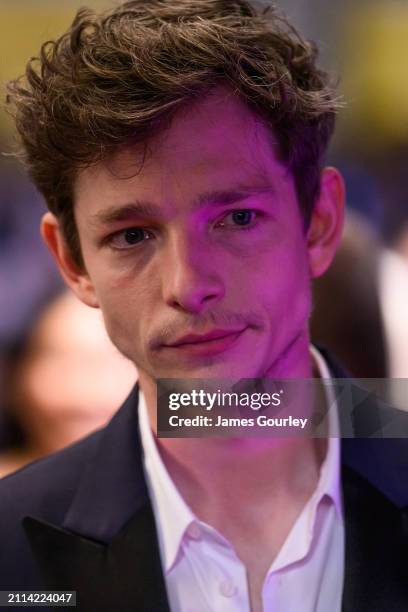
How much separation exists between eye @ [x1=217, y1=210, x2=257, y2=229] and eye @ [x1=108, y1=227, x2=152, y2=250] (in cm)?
10

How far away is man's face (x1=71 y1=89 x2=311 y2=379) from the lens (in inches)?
41.3

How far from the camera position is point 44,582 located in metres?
1.16

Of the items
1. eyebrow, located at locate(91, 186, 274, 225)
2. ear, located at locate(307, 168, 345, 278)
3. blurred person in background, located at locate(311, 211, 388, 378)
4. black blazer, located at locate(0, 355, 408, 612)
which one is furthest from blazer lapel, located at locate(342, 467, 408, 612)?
eyebrow, located at locate(91, 186, 274, 225)

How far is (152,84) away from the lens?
1.02 meters

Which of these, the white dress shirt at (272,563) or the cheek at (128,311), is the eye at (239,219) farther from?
the white dress shirt at (272,563)

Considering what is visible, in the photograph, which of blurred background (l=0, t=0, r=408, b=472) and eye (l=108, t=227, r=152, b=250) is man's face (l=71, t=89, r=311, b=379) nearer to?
eye (l=108, t=227, r=152, b=250)

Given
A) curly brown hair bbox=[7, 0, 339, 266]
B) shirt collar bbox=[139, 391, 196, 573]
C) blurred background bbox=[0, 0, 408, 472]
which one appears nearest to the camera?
curly brown hair bbox=[7, 0, 339, 266]

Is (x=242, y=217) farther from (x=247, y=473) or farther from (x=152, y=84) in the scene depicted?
(x=247, y=473)

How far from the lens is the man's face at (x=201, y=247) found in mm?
1049

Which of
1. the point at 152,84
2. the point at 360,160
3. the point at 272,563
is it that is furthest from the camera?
the point at 360,160

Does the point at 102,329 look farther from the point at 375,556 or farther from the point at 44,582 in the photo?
the point at 375,556

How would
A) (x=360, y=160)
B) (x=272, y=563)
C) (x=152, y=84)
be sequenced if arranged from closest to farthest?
(x=152, y=84)
(x=272, y=563)
(x=360, y=160)

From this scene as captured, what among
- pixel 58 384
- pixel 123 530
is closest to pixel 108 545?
pixel 123 530

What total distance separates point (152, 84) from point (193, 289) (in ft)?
0.86
